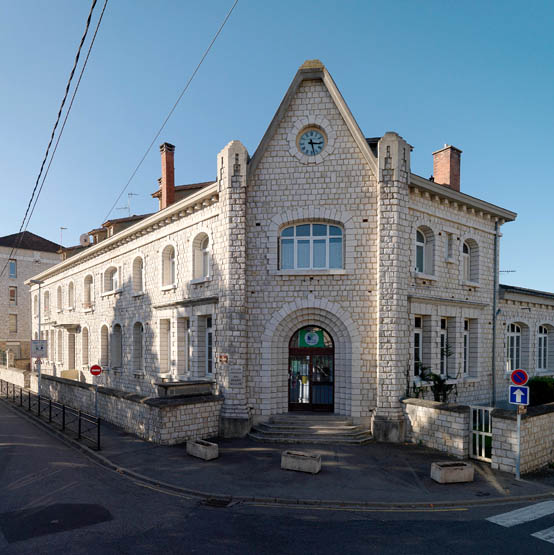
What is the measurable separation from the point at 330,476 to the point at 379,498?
5.30 feet

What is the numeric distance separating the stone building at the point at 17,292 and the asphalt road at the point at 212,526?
143ft

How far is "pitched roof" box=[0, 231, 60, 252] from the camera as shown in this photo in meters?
48.7

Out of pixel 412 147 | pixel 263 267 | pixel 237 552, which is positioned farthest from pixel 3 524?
pixel 412 147

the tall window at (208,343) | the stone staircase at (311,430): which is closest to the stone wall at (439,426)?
the stone staircase at (311,430)

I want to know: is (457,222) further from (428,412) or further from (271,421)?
(271,421)

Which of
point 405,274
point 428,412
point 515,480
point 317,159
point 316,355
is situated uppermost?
point 317,159

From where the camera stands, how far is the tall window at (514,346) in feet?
69.1

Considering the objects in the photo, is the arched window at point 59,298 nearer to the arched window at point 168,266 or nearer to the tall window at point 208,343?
the arched window at point 168,266

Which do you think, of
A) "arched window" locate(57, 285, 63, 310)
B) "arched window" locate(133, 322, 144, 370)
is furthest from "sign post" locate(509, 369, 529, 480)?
"arched window" locate(57, 285, 63, 310)

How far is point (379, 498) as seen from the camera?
9.15 m

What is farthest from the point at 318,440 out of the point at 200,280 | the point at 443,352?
the point at 200,280

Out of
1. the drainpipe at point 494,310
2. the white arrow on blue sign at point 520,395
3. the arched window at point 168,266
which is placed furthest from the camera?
the arched window at point 168,266

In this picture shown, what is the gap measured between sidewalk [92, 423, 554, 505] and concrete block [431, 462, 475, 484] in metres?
0.15

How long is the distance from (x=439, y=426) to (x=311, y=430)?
3.92 meters
